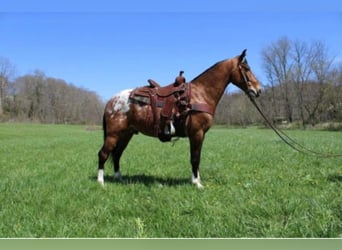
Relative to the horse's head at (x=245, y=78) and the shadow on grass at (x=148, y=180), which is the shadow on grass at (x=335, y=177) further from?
the shadow on grass at (x=148, y=180)

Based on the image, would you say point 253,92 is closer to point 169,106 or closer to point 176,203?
point 169,106

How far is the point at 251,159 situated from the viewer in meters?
11.7

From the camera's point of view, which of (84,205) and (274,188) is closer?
(84,205)

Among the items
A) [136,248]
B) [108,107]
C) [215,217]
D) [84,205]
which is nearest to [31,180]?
[108,107]

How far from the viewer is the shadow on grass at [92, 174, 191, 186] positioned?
25.6 ft

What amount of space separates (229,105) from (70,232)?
689 cm

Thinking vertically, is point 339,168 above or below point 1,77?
below

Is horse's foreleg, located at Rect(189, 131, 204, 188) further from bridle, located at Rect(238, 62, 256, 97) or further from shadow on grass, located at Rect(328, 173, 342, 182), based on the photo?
shadow on grass, located at Rect(328, 173, 342, 182)

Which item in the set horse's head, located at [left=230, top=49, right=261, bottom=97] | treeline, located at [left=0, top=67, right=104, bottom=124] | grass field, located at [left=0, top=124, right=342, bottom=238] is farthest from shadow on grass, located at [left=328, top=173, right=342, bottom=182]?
treeline, located at [left=0, top=67, right=104, bottom=124]

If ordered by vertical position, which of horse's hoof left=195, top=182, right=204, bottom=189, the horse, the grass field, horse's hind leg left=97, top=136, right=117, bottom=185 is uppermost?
the horse

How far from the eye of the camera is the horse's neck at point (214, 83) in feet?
24.5

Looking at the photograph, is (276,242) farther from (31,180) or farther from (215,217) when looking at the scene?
(31,180)

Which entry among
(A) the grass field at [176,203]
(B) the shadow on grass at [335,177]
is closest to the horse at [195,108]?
(A) the grass field at [176,203]

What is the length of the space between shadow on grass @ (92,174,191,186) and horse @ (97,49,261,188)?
1.52ft
